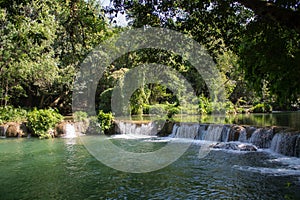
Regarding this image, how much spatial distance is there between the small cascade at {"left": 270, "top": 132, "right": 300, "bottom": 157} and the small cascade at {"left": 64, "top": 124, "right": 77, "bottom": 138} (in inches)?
468

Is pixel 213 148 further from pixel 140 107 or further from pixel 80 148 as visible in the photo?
pixel 140 107

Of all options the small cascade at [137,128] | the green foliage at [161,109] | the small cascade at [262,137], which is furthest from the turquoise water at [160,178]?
the green foliage at [161,109]

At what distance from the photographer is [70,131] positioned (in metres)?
20.3

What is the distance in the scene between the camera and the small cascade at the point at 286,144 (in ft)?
38.4

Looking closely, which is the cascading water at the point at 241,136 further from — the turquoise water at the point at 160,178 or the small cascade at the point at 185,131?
the turquoise water at the point at 160,178

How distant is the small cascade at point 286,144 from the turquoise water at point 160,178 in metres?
0.51

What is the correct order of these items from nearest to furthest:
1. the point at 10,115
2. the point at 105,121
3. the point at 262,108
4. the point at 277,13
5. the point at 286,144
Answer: the point at 277,13
the point at 286,144
the point at 105,121
the point at 10,115
the point at 262,108

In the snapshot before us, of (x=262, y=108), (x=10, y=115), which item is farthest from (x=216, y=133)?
(x=262, y=108)

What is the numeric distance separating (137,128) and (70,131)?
4.06 meters

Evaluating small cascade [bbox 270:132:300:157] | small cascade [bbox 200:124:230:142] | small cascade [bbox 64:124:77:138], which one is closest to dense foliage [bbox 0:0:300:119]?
Result: small cascade [bbox 270:132:300:157]

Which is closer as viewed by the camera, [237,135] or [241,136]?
[241,136]

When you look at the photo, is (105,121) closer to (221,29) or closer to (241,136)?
(241,136)

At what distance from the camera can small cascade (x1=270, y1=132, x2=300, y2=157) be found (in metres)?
11.7

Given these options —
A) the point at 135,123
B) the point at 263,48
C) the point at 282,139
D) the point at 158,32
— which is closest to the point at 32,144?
the point at 135,123
